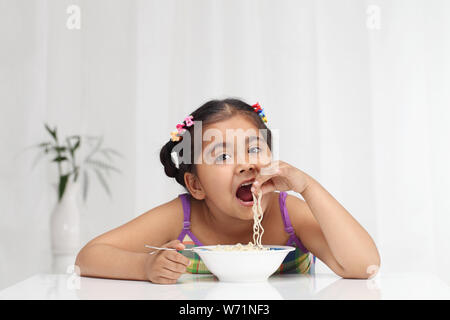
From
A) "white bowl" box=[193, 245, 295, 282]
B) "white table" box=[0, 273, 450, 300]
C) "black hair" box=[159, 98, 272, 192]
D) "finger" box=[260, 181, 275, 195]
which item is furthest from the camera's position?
"black hair" box=[159, 98, 272, 192]

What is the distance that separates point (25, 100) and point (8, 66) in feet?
0.58

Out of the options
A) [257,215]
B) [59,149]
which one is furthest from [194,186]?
[59,149]

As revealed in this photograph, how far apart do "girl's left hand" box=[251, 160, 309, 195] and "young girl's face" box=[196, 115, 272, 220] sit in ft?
0.15

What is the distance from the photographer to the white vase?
2170 millimetres

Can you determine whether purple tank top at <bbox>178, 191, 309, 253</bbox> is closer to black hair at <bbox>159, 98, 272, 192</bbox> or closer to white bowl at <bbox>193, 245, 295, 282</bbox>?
black hair at <bbox>159, 98, 272, 192</bbox>

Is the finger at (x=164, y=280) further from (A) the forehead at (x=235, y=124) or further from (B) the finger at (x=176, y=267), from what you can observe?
(A) the forehead at (x=235, y=124)

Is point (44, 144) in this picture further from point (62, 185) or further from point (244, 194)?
point (244, 194)

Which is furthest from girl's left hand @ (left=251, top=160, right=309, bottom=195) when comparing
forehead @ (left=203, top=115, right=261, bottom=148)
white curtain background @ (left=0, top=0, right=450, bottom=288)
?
white curtain background @ (left=0, top=0, right=450, bottom=288)

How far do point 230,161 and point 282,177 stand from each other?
0.39 ft

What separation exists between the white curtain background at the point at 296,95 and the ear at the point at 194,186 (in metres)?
1.06

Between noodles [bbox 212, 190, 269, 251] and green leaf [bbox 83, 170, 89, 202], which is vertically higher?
green leaf [bbox 83, 170, 89, 202]

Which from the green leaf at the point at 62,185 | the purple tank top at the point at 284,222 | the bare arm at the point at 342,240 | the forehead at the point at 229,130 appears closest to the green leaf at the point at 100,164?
→ the green leaf at the point at 62,185

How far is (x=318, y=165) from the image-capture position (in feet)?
7.26
